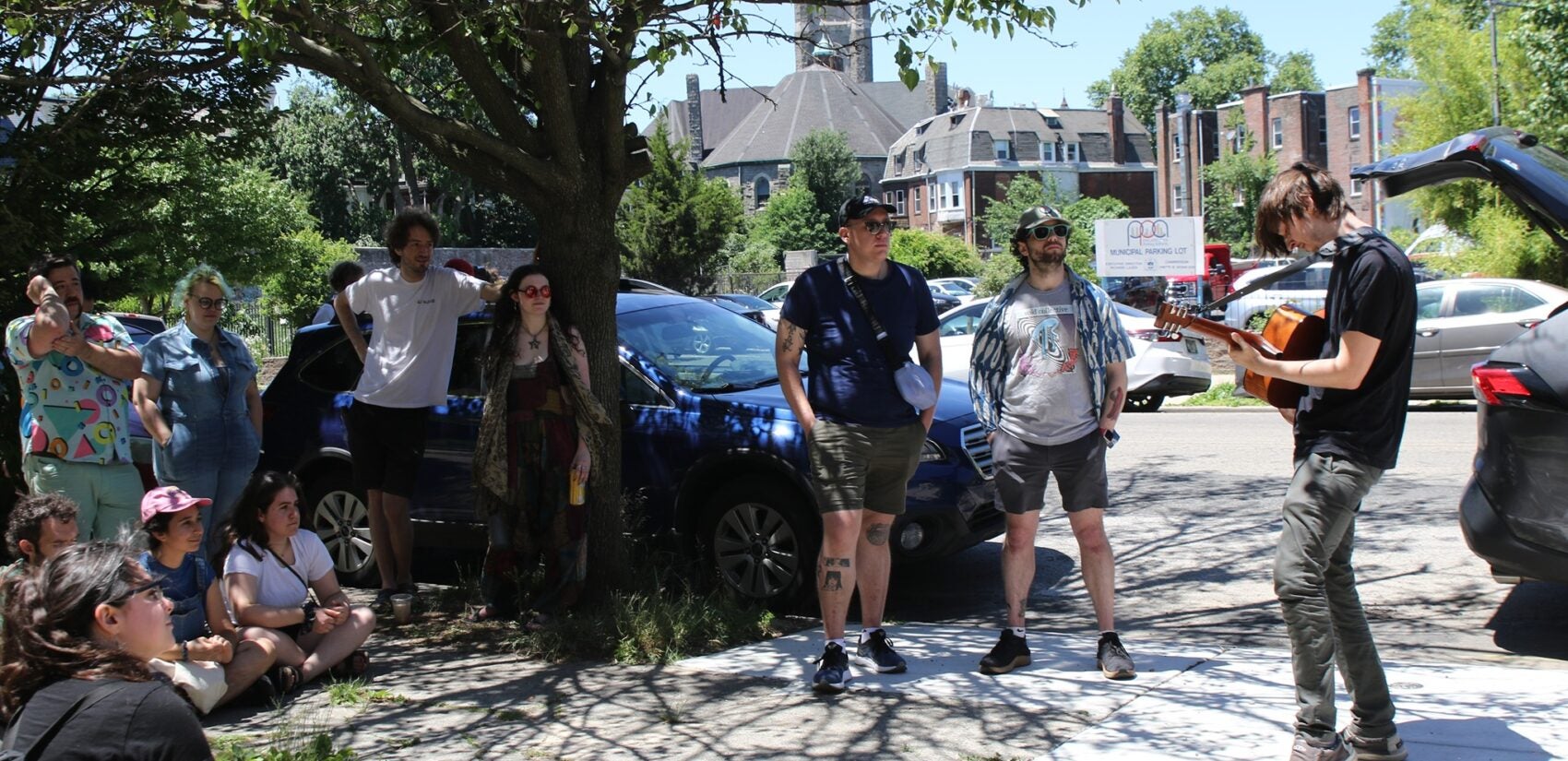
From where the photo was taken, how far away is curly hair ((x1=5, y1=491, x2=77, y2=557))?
519 cm

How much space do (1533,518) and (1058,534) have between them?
3.76 meters

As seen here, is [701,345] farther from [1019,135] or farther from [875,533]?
[1019,135]

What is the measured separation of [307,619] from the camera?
571cm

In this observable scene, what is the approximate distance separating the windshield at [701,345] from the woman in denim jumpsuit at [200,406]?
2.07 metres

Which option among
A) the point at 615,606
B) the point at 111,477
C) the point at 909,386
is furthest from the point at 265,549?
the point at 909,386

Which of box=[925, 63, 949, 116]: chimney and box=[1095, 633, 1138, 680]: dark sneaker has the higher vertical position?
box=[925, 63, 949, 116]: chimney

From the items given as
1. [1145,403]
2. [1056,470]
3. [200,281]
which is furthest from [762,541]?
[1145,403]

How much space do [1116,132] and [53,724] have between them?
87.5 m

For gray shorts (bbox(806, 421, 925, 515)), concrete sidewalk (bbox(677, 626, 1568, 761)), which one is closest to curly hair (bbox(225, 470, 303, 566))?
concrete sidewalk (bbox(677, 626, 1568, 761))

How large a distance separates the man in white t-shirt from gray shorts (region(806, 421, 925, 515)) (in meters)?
2.36

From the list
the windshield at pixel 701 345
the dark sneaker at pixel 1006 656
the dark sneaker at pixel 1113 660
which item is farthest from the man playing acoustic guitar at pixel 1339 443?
the windshield at pixel 701 345

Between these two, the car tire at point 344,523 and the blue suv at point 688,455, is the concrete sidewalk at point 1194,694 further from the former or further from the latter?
the car tire at point 344,523

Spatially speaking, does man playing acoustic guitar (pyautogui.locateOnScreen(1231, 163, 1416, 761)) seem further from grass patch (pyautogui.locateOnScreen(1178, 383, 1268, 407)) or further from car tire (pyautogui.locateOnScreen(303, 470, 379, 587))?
grass patch (pyautogui.locateOnScreen(1178, 383, 1268, 407))

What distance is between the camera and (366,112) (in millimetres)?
8922
